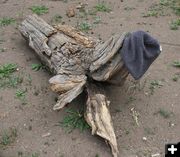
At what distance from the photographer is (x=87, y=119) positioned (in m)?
5.00

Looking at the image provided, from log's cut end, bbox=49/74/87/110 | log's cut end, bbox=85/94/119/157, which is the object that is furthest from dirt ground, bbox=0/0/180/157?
log's cut end, bbox=49/74/87/110

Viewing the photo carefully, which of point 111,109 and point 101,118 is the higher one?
point 101,118

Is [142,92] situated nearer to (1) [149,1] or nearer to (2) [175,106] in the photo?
(2) [175,106]

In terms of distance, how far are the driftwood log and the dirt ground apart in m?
0.27

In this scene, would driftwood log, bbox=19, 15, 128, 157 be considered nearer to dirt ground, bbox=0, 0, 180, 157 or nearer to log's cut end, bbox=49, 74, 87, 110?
log's cut end, bbox=49, 74, 87, 110

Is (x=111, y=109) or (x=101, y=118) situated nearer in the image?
(x=101, y=118)

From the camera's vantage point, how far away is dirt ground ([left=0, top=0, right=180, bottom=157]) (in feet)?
16.2

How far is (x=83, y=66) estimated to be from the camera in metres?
5.61

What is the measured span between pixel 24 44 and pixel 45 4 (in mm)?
1855

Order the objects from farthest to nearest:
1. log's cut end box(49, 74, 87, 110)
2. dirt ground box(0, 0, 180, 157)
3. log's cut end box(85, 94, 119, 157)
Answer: log's cut end box(49, 74, 87, 110) → dirt ground box(0, 0, 180, 157) → log's cut end box(85, 94, 119, 157)

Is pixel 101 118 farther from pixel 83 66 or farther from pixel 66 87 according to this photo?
pixel 83 66

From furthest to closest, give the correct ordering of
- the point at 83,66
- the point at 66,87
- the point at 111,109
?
the point at 83,66 < the point at 111,109 < the point at 66,87

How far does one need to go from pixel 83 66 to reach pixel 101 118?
959 mm

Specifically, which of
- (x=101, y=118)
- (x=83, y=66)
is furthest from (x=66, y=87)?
(x=101, y=118)
